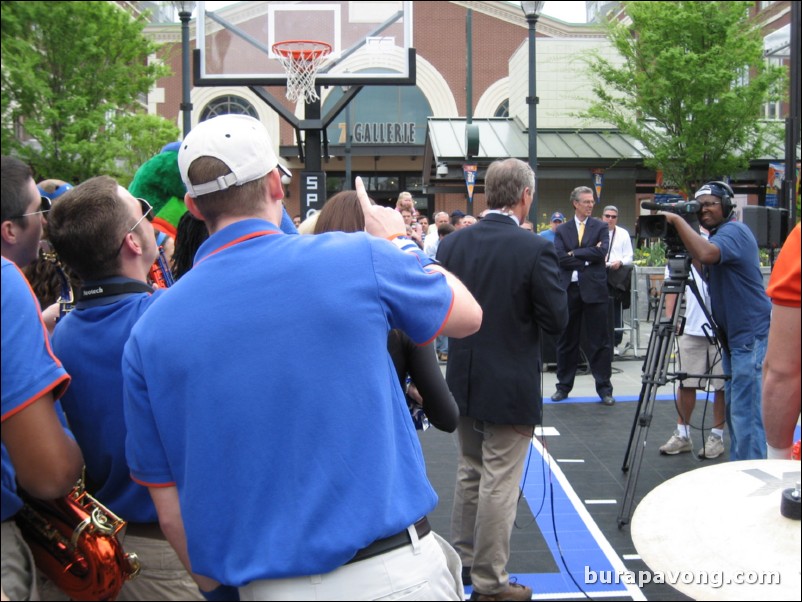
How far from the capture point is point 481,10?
3566cm

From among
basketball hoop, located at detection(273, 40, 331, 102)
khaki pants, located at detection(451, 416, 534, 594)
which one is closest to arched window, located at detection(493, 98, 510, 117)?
basketball hoop, located at detection(273, 40, 331, 102)

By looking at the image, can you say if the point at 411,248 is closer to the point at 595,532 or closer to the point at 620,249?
the point at 595,532

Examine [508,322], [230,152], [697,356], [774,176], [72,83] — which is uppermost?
[72,83]

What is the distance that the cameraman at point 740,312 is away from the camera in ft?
17.0

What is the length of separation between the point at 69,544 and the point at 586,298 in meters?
7.37

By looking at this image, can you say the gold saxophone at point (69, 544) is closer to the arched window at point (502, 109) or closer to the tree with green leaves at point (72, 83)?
the tree with green leaves at point (72, 83)

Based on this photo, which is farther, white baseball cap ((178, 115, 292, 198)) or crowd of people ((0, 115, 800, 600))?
white baseball cap ((178, 115, 292, 198))

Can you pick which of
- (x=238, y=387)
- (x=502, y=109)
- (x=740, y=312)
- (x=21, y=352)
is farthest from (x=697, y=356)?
(x=502, y=109)

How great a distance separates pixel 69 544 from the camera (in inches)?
81.4

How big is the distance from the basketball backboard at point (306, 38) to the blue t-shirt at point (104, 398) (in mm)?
7651

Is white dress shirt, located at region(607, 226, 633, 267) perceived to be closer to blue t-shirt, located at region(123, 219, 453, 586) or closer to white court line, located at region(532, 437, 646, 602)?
white court line, located at region(532, 437, 646, 602)

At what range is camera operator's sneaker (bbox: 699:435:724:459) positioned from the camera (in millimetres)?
6316

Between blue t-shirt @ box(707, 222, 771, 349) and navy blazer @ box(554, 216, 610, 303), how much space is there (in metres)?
3.42

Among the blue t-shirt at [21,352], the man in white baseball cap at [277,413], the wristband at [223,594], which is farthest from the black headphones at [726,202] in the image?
the blue t-shirt at [21,352]
